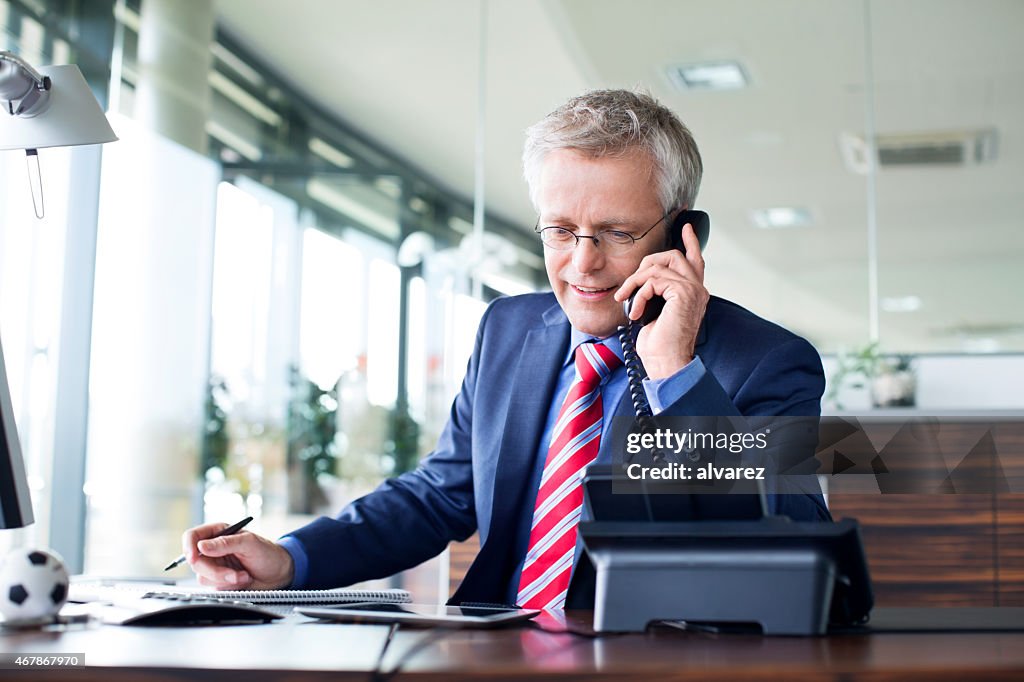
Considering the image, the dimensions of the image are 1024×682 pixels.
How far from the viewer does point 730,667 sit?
674mm

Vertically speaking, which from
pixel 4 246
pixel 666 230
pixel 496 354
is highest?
pixel 4 246

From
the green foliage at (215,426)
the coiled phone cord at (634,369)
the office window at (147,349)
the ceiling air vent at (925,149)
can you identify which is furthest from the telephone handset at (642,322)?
the green foliage at (215,426)

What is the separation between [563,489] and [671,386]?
1.07 ft

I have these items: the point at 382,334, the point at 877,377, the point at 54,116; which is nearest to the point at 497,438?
the point at 54,116

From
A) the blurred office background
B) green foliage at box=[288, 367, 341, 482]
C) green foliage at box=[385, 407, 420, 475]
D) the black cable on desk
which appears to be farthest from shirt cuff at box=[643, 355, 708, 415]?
green foliage at box=[288, 367, 341, 482]

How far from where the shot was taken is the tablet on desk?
2.99 ft

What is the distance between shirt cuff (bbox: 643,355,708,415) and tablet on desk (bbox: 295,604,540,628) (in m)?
0.34

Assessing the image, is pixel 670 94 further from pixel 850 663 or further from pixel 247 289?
pixel 850 663

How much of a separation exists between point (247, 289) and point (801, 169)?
117 inches

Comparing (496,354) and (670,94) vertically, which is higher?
(670,94)

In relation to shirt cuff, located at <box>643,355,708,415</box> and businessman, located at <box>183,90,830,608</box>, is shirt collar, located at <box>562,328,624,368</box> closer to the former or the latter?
businessman, located at <box>183,90,830,608</box>

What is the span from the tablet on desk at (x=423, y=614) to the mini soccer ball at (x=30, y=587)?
0.75 feet

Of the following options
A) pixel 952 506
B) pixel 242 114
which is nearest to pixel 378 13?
pixel 242 114

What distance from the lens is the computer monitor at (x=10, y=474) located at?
3.33 feet
